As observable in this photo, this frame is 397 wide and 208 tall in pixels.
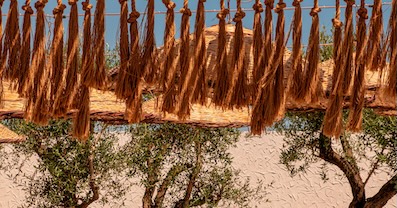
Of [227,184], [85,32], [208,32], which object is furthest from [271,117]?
[227,184]

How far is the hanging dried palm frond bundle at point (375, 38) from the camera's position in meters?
2.08

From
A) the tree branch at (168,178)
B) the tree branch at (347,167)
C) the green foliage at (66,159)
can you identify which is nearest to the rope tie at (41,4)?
the green foliage at (66,159)

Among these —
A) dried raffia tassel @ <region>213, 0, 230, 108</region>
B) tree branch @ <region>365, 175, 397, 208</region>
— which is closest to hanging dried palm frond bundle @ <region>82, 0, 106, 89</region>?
dried raffia tassel @ <region>213, 0, 230, 108</region>

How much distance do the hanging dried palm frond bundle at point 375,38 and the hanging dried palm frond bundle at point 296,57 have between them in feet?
0.70

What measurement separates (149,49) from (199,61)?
161mm

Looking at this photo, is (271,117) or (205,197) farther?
(205,197)

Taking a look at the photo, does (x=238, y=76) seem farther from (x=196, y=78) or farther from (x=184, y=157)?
(x=184, y=157)

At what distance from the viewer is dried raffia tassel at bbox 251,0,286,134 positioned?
205 centimetres

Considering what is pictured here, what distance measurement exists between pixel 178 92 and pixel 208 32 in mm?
1449

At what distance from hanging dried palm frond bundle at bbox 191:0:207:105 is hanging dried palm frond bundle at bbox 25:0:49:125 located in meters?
0.47

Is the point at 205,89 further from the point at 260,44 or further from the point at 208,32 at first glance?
the point at 208,32

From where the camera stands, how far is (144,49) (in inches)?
82.3

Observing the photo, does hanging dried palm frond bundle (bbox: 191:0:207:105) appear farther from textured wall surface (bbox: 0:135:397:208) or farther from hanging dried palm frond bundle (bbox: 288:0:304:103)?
textured wall surface (bbox: 0:135:397:208)

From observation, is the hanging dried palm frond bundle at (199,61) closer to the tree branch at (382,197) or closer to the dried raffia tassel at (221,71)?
the dried raffia tassel at (221,71)
